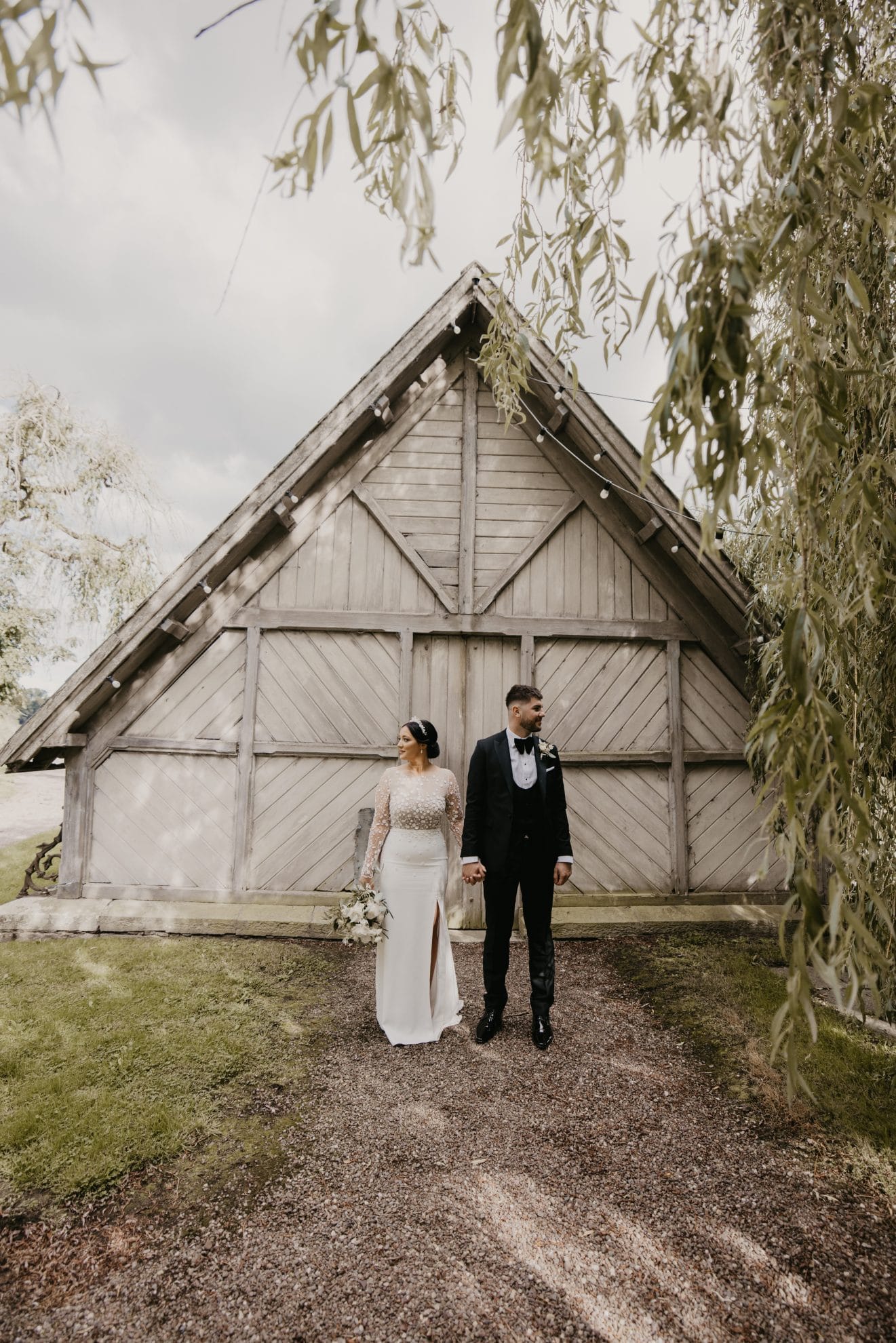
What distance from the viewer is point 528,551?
6.51 meters

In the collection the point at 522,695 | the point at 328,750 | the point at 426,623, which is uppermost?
the point at 426,623

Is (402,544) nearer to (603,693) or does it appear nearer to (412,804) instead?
(603,693)

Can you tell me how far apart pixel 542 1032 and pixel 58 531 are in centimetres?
1404

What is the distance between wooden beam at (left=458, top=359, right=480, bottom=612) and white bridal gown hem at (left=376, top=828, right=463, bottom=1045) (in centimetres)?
275

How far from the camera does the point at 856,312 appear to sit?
2781 mm

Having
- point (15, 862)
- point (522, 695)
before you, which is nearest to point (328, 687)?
point (522, 695)

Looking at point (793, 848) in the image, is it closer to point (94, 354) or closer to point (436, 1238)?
point (436, 1238)

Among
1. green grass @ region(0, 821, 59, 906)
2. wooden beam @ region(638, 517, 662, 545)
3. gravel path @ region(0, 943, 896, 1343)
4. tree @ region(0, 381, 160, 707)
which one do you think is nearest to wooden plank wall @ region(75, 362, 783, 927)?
wooden beam @ region(638, 517, 662, 545)

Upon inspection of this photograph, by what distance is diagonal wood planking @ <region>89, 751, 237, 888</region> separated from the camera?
619 centimetres

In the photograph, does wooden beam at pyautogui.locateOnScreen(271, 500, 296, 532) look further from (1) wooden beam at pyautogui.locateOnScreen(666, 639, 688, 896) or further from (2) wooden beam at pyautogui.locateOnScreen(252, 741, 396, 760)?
(1) wooden beam at pyautogui.locateOnScreen(666, 639, 688, 896)

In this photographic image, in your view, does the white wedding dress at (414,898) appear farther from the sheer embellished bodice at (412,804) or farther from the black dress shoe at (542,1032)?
the black dress shoe at (542,1032)

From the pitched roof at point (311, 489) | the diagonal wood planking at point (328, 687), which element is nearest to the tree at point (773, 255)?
the pitched roof at point (311, 489)

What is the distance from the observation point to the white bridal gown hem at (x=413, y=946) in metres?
4.21

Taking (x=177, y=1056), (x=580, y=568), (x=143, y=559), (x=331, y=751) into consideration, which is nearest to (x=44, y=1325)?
(x=177, y=1056)
